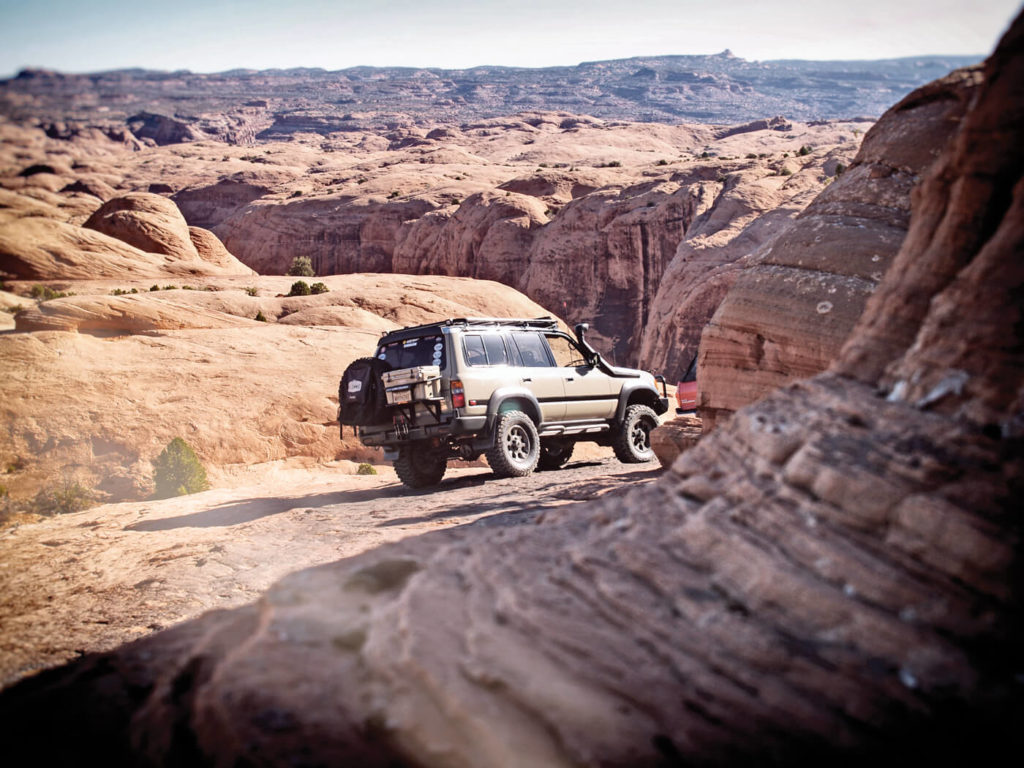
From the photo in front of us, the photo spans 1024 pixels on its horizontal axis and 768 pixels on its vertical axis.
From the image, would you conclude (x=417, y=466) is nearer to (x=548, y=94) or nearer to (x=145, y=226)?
(x=145, y=226)

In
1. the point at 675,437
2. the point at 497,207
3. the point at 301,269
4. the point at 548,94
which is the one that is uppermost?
the point at 548,94

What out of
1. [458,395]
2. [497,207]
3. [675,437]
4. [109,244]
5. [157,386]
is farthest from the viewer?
[497,207]

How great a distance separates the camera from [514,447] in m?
11.2

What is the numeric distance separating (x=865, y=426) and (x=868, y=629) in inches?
44.2

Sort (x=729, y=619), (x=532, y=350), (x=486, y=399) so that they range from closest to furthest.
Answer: (x=729, y=619)
(x=486, y=399)
(x=532, y=350)

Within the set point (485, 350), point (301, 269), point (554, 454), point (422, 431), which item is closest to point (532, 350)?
point (485, 350)

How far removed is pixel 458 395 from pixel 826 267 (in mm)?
5107

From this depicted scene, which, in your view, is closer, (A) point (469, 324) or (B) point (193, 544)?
(B) point (193, 544)

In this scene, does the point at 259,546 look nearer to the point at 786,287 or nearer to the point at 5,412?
the point at 786,287

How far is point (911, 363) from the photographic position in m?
3.81

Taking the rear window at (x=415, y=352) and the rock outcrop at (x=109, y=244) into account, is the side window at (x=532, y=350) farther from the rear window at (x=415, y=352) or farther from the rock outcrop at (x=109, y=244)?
the rock outcrop at (x=109, y=244)

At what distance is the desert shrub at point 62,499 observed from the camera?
11148mm

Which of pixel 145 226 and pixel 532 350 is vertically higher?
pixel 145 226

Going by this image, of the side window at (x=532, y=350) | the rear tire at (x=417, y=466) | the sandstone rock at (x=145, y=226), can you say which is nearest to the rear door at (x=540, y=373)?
the side window at (x=532, y=350)
